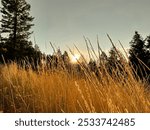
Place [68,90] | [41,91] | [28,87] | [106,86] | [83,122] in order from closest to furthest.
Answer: [83,122], [106,86], [68,90], [41,91], [28,87]

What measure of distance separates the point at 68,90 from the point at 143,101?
95cm

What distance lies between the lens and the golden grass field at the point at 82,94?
7.25 ft

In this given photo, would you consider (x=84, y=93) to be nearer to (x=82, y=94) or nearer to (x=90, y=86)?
(x=90, y=86)

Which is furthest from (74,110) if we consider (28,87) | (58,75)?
(28,87)

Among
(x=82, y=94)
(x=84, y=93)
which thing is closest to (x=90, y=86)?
(x=84, y=93)

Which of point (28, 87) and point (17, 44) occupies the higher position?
point (17, 44)

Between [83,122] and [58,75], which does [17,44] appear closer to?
[58,75]

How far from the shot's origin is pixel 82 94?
2205mm

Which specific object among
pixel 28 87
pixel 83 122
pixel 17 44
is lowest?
pixel 83 122

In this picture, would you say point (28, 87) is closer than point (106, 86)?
No

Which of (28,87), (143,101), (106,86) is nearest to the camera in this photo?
(143,101)

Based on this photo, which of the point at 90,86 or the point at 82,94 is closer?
the point at 82,94

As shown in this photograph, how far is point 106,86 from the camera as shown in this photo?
2402 mm

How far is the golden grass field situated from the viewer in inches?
87.0
